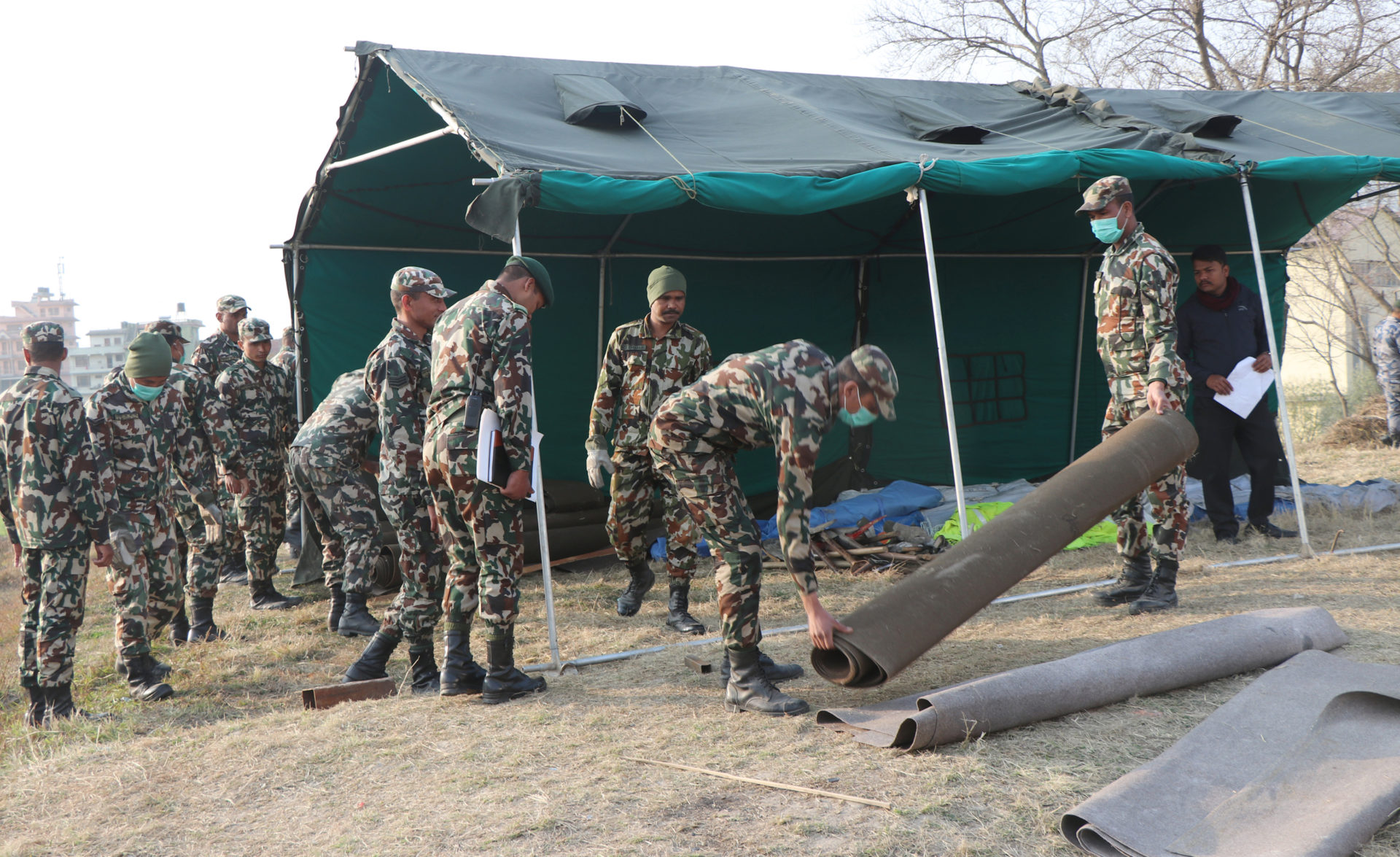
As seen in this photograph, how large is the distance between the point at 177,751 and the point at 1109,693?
12.3ft

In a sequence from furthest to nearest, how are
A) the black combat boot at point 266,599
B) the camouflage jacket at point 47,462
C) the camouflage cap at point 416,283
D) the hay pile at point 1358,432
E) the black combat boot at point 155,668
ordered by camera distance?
the hay pile at point 1358,432, the black combat boot at point 266,599, the black combat boot at point 155,668, the camouflage cap at point 416,283, the camouflage jacket at point 47,462

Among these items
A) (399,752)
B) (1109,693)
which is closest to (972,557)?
(1109,693)

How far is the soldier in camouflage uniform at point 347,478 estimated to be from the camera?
5473mm

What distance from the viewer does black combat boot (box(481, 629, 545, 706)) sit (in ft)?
14.1

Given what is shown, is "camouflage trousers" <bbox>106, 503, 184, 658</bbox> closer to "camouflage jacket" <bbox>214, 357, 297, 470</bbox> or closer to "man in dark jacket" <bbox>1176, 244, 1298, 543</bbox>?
"camouflage jacket" <bbox>214, 357, 297, 470</bbox>

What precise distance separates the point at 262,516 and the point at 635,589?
8.64 ft

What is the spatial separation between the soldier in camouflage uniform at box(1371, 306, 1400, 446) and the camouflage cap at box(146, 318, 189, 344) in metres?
12.3

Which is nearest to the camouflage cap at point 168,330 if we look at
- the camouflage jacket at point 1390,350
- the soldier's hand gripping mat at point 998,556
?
the soldier's hand gripping mat at point 998,556

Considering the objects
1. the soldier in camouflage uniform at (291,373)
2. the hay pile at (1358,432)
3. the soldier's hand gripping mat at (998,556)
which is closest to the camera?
the soldier's hand gripping mat at (998,556)

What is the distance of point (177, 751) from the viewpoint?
12.9 feet

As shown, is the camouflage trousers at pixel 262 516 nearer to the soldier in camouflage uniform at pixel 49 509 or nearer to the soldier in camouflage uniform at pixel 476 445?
the soldier in camouflage uniform at pixel 49 509

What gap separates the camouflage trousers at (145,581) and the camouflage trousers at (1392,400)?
12.4 meters

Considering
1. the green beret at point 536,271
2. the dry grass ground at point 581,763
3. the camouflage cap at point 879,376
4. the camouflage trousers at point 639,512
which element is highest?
the green beret at point 536,271

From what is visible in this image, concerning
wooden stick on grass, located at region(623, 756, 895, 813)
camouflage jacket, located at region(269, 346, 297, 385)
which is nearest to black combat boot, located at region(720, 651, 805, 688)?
wooden stick on grass, located at region(623, 756, 895, 813)
